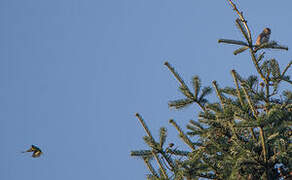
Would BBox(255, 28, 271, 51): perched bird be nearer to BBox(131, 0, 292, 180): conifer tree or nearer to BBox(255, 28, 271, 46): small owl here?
BBox(255, 28, 271, 46): small owl

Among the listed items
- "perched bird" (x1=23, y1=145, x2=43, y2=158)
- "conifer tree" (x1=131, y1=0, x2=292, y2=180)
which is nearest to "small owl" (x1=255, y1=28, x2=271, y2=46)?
"conifer tree" (x1=131, y1=0, x2=292, y2=180)

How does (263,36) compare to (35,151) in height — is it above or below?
above

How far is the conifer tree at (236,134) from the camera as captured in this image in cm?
424

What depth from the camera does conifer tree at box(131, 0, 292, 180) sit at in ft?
13.9

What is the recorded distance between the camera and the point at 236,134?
4.71 metres

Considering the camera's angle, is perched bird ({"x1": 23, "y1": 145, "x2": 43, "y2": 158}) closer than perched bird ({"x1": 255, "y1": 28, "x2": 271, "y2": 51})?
Yes

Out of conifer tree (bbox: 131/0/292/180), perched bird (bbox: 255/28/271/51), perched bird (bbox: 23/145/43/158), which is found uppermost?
perched bird (bbox: 255/28/271/51)

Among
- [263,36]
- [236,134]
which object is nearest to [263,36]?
[263,36]

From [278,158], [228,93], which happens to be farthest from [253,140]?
[228,93]

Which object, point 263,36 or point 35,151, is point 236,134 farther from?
point 263,36

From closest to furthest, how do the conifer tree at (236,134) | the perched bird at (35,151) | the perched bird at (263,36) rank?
the conifer tree at (236,134) → the perched bird at (35,151) → the perched bird at (263,36)

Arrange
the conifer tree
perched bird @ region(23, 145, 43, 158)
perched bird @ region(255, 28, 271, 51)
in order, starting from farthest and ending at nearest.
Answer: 1. perched bird @ region(255, 28, 271, 51)
2. perched bird @ region(23, 145, 43, 158)
3. the conifer tree

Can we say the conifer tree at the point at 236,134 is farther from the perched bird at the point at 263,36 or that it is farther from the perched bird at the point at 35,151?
the perched bird at the point at 263,36

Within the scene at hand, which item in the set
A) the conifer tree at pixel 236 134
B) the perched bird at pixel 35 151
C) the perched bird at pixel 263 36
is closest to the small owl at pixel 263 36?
the perched bird at pixel 263 36
